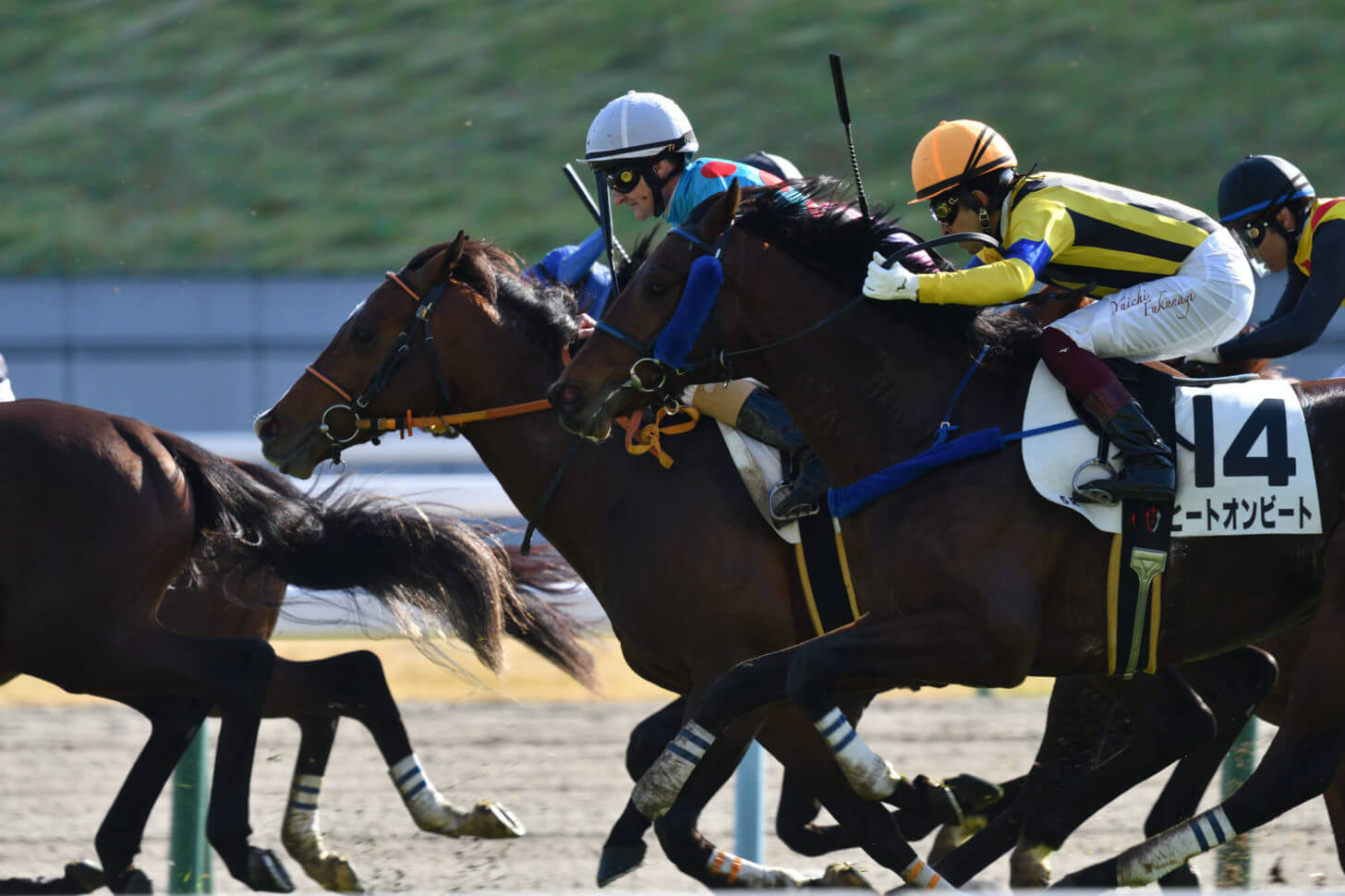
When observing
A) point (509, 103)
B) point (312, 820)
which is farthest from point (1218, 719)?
point (509, 103)

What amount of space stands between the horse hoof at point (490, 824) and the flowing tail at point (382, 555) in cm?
45

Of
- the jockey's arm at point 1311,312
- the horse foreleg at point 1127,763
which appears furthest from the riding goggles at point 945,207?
the horse foreleg at point 1127,763

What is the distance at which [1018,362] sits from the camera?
3867 millimetres

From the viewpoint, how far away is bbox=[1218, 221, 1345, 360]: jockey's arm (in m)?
4.08

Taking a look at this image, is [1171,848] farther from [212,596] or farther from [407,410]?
[212,596]

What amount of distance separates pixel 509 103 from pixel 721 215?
12.6 m

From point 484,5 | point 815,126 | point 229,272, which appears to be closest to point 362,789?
point 229,272

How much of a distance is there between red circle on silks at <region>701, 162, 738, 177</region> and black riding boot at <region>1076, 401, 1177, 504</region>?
4.25ft

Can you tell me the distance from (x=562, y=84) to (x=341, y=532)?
38.2ft

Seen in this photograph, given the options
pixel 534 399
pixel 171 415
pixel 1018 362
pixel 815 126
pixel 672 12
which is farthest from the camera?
pixel 672 12

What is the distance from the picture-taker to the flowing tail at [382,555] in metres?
4.83

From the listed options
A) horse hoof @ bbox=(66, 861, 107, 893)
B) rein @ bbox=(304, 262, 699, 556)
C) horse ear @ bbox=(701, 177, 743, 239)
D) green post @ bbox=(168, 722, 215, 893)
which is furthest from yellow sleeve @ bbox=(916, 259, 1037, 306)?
horse hoof @ bbox=(66, 861, 107, 893)

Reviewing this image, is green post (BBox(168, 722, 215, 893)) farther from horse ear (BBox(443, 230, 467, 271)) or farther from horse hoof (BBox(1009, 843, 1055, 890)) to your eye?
horse hoof (BBox(1009, 843, 1055, 890))

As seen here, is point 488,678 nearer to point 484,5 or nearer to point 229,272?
point 229,272
